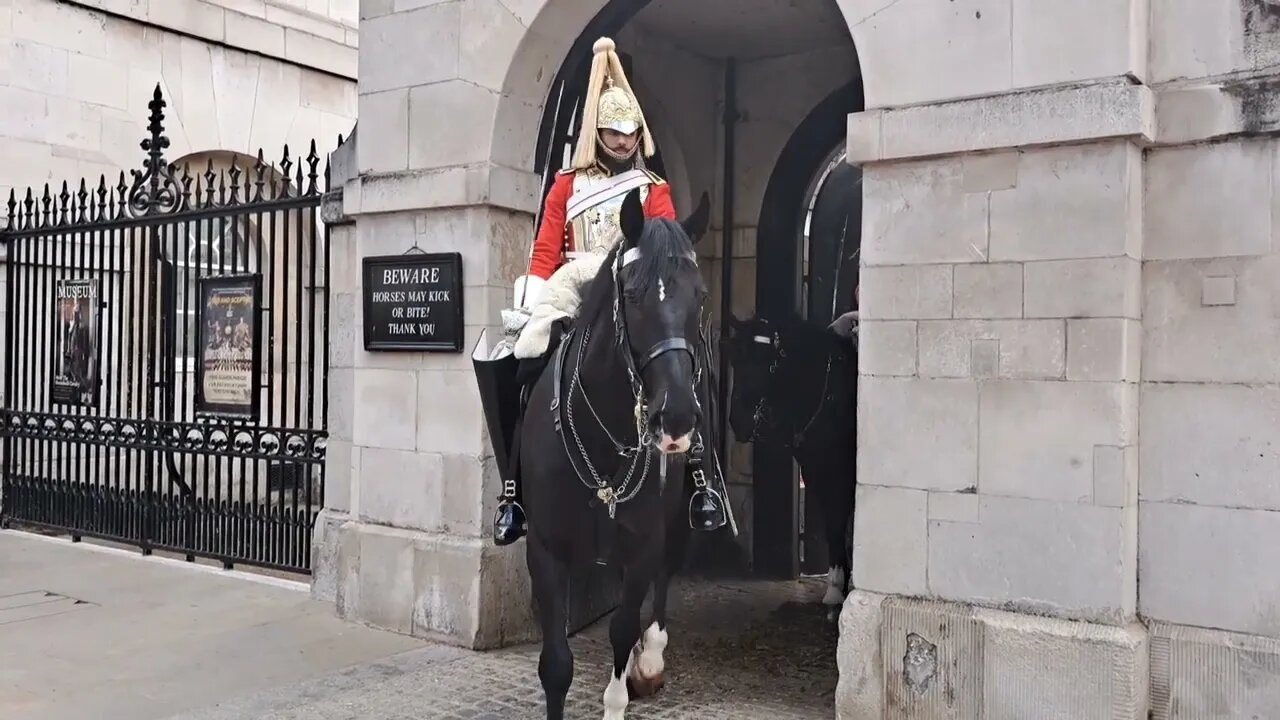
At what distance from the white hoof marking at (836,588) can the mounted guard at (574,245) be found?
99.0 inches

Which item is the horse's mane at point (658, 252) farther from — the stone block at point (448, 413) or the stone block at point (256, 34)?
the stone block at point (256, 34)

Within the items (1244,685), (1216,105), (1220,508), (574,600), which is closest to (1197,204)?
(1216,105)

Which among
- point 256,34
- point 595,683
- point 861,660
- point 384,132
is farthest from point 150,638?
point 256,34

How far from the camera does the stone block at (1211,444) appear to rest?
4.32 meters

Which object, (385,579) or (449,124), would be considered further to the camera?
(385,579)

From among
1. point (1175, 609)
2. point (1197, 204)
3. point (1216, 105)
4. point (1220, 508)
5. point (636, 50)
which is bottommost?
point (1175, 609)

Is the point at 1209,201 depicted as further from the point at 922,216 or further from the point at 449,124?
the point at 449,124

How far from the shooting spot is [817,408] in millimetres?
7418

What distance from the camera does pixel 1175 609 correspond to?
4.52 meters

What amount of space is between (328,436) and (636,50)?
3880 millimetres

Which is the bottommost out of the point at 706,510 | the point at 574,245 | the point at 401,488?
the point at 401,488

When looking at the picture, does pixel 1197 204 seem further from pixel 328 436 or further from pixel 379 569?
pixel 328 436

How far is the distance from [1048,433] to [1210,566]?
2.75ft

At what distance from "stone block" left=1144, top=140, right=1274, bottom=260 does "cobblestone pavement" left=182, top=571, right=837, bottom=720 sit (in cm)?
279
